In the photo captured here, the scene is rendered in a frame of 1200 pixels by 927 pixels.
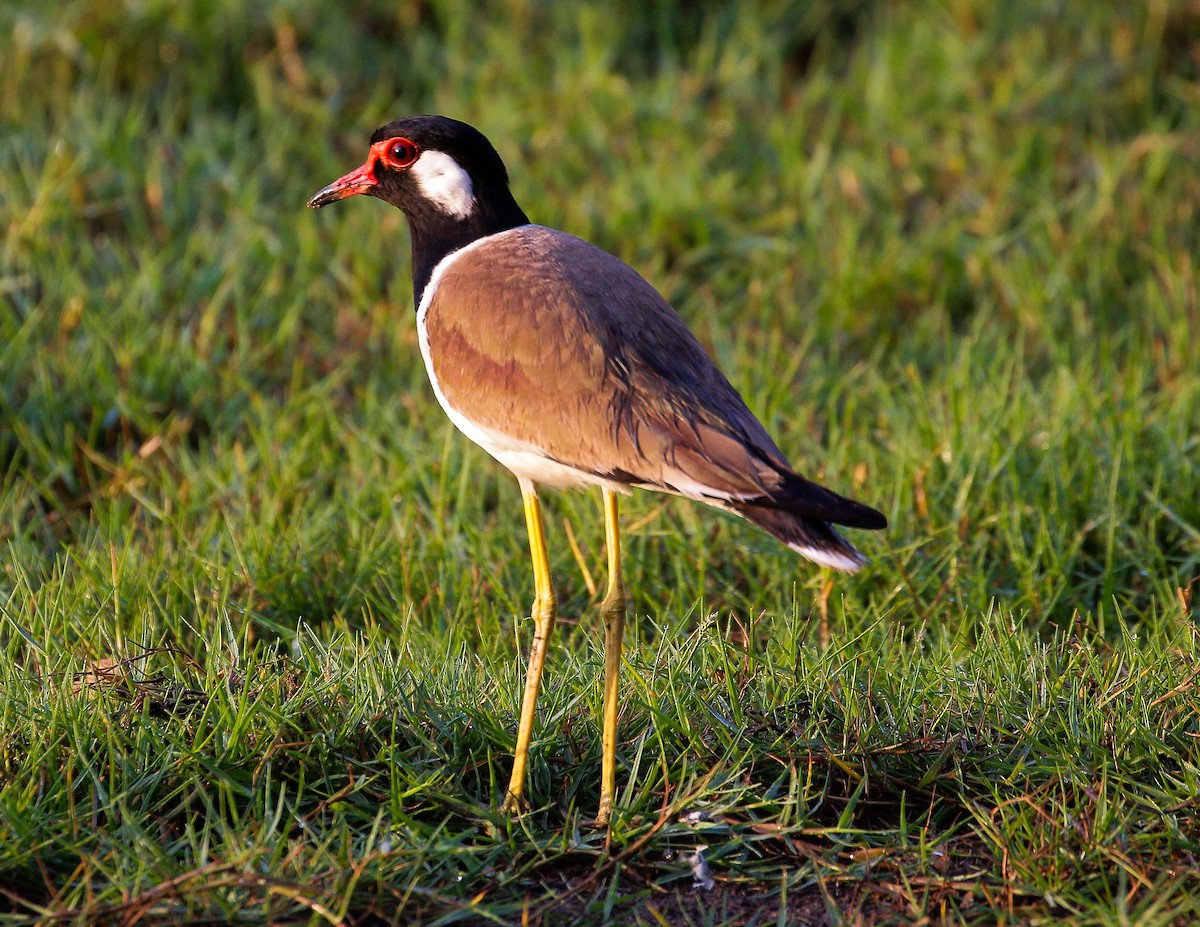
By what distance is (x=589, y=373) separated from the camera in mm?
3373

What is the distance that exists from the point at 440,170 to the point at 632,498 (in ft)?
4.37

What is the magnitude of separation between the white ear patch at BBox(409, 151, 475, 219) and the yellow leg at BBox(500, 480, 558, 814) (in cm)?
82

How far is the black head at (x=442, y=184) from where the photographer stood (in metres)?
3.86

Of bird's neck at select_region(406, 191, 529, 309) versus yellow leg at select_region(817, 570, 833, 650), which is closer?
bird's neck at select_region(406, 191, 529, 309)

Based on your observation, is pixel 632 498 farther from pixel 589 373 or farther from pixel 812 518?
pixel 812 518

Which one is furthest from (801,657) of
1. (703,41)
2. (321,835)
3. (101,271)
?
(703,41)

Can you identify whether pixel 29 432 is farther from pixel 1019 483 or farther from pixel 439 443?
pixel 1019 483

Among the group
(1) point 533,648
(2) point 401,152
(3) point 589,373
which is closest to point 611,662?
(1) point 533,648

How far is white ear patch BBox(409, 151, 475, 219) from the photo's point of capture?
386cm

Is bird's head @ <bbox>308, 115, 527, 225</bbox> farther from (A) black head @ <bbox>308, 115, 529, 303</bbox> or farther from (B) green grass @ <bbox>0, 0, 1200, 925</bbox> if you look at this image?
(B) green grass @ <bbox>0, 0, 1200, 925</bbox>

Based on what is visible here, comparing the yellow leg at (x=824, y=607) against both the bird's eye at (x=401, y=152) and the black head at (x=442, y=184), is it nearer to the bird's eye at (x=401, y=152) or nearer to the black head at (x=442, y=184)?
the black head at (x=442, y=184)

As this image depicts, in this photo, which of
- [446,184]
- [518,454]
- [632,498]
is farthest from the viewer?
[632,498]

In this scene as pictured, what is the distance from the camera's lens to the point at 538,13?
7285 mm

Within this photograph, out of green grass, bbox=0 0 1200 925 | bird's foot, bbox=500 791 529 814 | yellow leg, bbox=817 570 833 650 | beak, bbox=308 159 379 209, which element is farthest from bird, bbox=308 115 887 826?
yellow leg, bbox=817 570 833 650
